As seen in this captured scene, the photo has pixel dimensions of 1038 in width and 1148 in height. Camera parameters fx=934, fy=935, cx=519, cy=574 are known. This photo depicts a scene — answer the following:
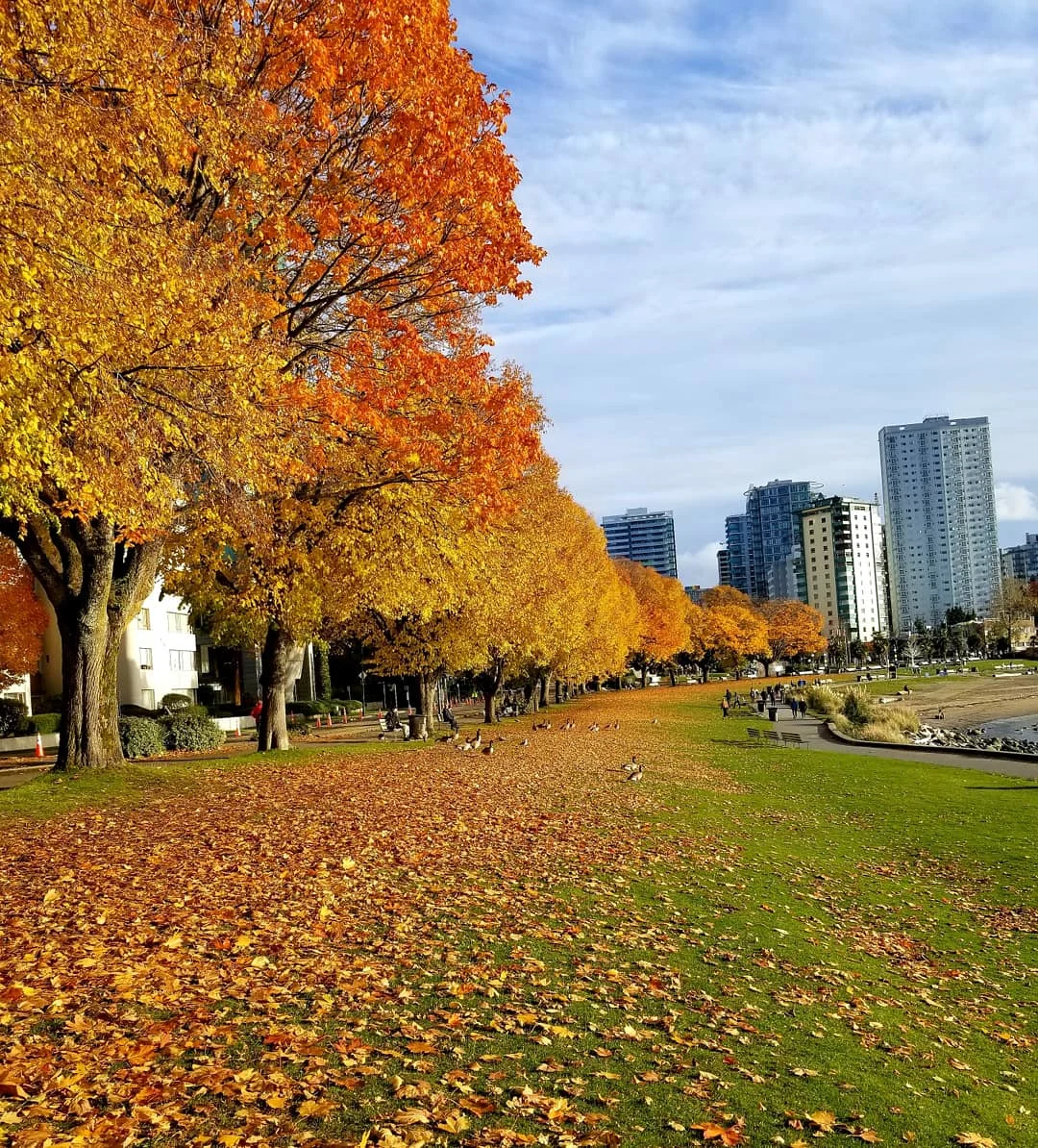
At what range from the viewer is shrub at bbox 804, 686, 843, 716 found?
53.6m

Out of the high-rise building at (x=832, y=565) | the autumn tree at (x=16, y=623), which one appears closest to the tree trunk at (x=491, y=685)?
the autumn tree at (x=16, y=623)

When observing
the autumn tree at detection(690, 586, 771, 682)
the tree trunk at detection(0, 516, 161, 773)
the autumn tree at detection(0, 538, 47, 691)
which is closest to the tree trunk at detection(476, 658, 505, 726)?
the autumn tree at detection(0, 538, 47, 691)

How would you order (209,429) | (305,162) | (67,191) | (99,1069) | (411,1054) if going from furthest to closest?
1. (305,162)
2. (209,429)
3. (67,191)
4. (411,1054)
5. (99,1069)

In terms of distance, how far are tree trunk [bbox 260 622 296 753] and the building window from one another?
3856cm

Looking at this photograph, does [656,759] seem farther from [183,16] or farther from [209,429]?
[183,16]

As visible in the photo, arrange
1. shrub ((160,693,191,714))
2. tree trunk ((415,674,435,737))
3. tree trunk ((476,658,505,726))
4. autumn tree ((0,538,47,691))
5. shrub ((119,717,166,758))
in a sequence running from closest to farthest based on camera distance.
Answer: shrub ((119,717,166,758)), tree trunk ((415,674,435,737)), autumn tree ((0,538,47,691)), tree trunk ((476,658,505,726)), shrub ((160,693,191,714))

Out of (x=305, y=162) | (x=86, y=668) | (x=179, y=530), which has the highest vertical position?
(x=305, y=162)

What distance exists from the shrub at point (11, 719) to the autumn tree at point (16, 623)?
0.82 m

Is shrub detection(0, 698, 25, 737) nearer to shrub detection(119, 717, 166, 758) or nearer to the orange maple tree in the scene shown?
shrub detection(119, 717, 166, 758)

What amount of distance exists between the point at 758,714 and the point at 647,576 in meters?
41.6

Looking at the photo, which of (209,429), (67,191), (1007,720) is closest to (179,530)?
(209,429)

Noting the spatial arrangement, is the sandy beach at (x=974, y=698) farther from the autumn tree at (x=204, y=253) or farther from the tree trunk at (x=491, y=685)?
the autumn tree at (x=204, y=253)

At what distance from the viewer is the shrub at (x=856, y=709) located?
160 feet

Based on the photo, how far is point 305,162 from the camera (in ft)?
43.2
